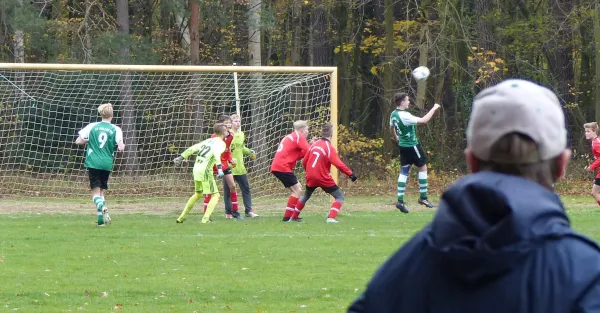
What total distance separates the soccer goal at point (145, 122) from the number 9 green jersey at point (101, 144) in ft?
14.2

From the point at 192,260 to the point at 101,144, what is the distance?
13.9 feet

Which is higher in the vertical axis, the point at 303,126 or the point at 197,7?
the point at 197,7

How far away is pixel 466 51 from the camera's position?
2964 cm

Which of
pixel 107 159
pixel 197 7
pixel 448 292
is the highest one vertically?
pixel 197 7

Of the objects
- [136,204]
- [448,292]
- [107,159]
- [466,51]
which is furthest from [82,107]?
[448,292]

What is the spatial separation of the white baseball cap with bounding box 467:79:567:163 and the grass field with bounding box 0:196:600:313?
5.54m

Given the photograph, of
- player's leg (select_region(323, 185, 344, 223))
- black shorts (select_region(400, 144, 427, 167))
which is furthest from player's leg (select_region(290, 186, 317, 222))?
black shorts (select_region(400, 144, 427, 167))

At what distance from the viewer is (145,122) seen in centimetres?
2070

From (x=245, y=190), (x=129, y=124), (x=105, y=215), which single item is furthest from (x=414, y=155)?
(x=129, y=124)

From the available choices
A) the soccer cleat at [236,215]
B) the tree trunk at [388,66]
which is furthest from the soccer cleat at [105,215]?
the tree trunk at [388,66]

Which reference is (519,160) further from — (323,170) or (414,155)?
(414,155)

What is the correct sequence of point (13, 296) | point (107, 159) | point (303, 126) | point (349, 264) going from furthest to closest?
point (303, 126), point (107, 159), point (349, 264), point (13, 296)

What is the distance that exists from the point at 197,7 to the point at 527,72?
1047 centimetres

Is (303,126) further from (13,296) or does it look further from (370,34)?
(370,34)
